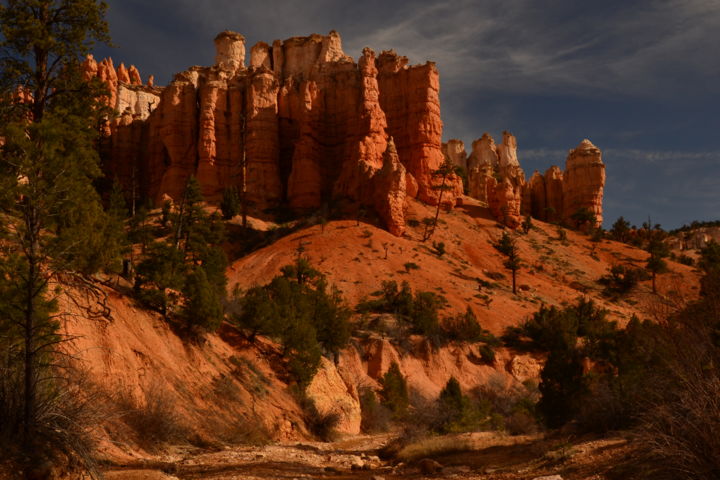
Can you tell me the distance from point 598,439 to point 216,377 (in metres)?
14.4

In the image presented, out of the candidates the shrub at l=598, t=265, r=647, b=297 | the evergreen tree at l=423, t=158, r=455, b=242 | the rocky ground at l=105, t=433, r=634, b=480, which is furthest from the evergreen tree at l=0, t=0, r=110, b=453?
the shrub at l=598, t=265, r=647, b=297

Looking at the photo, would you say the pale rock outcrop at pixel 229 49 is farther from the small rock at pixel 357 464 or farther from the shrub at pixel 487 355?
the small rock at pixel 357 464

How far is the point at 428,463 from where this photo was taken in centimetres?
1725

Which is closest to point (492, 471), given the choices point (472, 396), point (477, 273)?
point (472, 396)

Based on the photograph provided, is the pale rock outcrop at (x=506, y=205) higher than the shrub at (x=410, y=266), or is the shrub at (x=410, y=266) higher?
the pale rock outcrop at (x=506, y=205)

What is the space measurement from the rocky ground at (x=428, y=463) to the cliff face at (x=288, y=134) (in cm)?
5273

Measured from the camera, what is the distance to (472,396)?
4509 cm

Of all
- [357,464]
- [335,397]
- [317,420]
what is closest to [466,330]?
[335,397]

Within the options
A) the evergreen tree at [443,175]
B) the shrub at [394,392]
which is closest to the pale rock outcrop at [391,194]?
the evergreen tree at [443,175]

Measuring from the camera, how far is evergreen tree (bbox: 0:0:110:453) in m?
10.6

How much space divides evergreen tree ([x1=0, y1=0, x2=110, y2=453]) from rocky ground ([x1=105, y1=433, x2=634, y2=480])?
2705 mm

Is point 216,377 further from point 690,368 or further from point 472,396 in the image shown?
point 472,396

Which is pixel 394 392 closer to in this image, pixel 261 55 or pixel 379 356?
pixel 379 356

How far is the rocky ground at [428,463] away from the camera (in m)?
12.9
